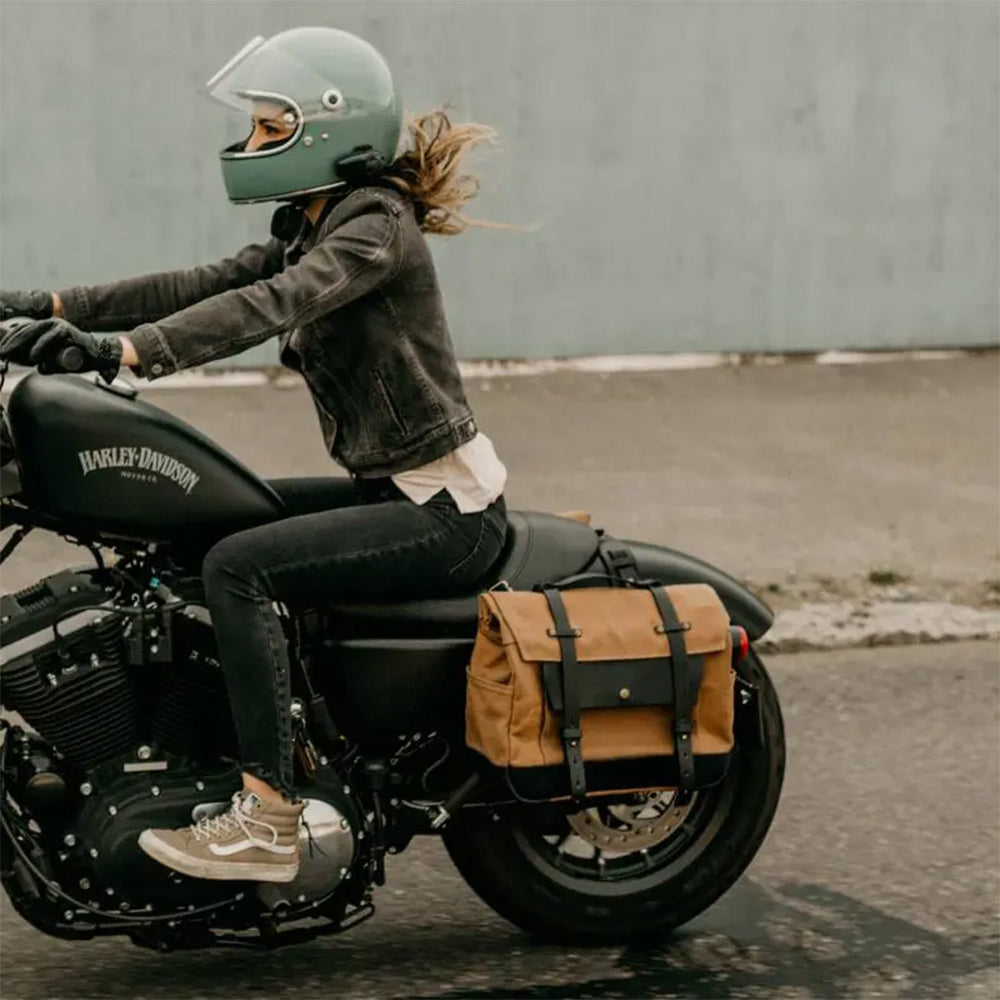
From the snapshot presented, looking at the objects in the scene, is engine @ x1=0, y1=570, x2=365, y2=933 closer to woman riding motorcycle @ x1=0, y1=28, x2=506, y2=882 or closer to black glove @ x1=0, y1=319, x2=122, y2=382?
woman riding motorcycle @ x1=0, y1=28, x2=506, y2=882

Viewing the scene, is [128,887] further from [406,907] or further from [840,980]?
[840,980]

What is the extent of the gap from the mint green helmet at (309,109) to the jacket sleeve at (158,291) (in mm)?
394

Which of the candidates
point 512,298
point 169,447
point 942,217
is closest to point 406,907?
point 169,447

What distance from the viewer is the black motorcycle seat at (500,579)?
4.53m

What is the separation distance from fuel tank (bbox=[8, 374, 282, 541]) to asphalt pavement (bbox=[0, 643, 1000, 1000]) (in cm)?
100

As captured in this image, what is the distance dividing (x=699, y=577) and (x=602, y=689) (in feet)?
1.33

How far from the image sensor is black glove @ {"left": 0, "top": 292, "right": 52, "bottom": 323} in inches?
177

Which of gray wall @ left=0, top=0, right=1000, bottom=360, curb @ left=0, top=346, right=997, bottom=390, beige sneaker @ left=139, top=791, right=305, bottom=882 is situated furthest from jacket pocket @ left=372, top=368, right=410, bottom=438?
gray wall @ left=0, top=0, right=1000, bottom=360

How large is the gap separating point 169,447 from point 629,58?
7.21 metres

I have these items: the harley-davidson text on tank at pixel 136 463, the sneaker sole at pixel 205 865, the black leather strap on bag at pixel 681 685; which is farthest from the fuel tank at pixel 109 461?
the black leather strap on bag at pixel 681 685

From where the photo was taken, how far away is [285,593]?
4.39 m

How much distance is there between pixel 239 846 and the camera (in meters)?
4.33

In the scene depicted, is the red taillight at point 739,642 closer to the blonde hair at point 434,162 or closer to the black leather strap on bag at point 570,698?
the black leather strap on bag at point 570,698

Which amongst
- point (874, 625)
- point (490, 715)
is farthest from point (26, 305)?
point (874, 625)
